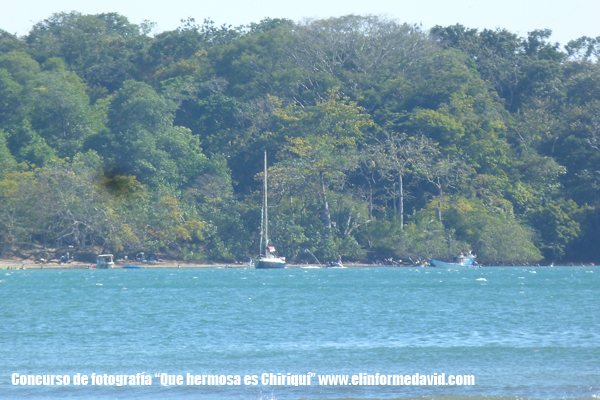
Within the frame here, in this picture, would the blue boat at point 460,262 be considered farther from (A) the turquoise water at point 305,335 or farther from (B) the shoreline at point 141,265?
(A) the turquoise water at point 305,335

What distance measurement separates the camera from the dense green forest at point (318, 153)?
199 ft

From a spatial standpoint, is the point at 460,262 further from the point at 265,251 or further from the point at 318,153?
the point at 265,251

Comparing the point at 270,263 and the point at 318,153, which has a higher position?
the point at 318,153

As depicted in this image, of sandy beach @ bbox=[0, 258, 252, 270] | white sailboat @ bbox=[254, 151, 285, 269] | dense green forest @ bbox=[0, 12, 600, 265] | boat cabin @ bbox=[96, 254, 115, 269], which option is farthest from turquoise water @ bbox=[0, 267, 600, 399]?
dense green forest @ bbox=[0, 12, 600, 265]

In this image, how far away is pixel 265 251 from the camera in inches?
2408

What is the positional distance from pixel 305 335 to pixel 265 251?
38.0 meters

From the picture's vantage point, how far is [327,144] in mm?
64562

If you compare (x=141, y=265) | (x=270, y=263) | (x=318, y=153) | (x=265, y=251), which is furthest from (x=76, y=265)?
(x=318, y=153)

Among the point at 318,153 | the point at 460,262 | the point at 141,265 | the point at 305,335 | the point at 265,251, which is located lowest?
the point at 141,265

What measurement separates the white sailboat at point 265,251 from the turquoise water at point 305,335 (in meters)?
14.3

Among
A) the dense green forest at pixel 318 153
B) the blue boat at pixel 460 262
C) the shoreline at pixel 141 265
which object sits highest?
the dense green forest at pixel 318 153

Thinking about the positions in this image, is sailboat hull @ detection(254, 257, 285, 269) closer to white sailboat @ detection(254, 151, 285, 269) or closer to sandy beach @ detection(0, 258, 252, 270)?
white sailboat @ detection(254, 151, 285, 269)

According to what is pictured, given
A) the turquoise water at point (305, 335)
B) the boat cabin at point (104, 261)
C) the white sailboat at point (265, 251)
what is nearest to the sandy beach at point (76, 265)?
the boat cabin at point (104, 261)

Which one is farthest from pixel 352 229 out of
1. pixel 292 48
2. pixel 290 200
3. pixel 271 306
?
pixel 271 306
